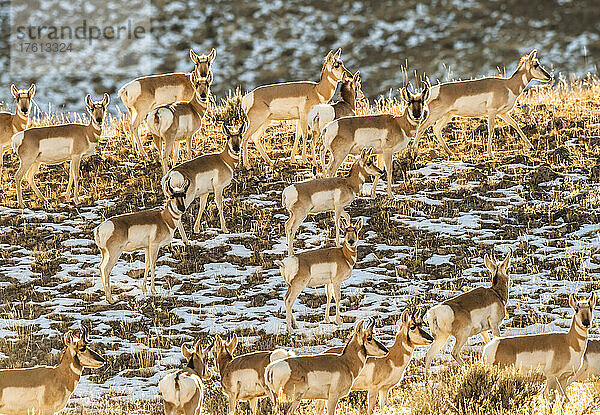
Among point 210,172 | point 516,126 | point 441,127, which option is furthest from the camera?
point 441,127

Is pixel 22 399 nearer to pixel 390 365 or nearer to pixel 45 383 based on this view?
pixel 45 383

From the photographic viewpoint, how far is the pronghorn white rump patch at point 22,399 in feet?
26.6

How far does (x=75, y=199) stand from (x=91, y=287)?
2285mm

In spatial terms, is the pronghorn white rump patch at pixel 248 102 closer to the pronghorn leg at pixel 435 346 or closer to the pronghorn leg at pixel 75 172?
the pronghorn leg at pixel 75 172

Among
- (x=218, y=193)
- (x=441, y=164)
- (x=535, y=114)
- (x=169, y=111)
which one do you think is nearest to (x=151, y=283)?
(x=218, y=193)

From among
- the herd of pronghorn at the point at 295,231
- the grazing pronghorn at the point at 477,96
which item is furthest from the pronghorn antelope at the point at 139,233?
the grazing pronghorn at the point at 477,96

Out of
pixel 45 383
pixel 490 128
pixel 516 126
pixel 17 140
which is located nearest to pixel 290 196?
pixel 17 140

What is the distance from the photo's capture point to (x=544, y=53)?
142 feet

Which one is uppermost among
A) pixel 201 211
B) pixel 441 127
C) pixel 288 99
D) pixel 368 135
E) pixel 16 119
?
pixel 288 99

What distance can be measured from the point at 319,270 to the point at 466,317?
1692 millimetres

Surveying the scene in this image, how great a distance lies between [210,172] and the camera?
12266 millimetres

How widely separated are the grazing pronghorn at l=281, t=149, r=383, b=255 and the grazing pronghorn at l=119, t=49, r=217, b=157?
9.13ft

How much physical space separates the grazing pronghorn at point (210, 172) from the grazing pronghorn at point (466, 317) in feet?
12.0

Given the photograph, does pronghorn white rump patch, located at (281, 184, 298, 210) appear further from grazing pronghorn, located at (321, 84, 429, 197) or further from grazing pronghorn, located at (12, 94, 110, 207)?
grazing pronghorn, located at (12, 94, 110, 207)
